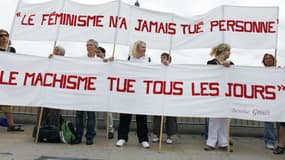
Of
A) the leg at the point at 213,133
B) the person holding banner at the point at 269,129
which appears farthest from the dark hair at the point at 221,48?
the leg at the point at 213,133

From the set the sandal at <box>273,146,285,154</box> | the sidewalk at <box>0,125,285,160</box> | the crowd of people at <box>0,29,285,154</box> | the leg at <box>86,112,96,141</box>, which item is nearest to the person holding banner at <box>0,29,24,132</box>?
the sidewalk at <box>0,125,285,160</box>

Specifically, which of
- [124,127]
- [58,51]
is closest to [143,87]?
[124,127]

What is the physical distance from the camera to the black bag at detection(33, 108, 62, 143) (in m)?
4.73

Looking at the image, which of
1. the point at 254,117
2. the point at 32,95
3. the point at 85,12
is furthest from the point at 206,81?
the point at 32,95

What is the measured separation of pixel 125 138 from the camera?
4.84m

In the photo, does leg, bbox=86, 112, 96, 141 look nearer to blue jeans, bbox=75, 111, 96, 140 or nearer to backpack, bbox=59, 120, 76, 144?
blue jeans, bbox=75, 111, 96, 140

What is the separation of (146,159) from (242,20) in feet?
10.8

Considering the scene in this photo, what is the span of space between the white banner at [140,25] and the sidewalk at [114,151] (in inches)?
77.4

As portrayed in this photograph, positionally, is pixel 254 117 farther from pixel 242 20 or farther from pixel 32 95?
pixel 32 95

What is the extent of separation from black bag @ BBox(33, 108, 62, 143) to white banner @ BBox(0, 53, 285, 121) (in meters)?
0.42

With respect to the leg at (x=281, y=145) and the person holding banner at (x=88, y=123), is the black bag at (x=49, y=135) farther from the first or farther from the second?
the leg at (x=281, y=145)

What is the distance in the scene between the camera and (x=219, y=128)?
4.83 metres

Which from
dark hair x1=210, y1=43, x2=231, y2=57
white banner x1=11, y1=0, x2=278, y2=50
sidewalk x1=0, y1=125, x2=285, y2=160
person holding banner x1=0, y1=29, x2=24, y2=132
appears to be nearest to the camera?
sidewalk x1=0, y1=125, x2=285, y2=160

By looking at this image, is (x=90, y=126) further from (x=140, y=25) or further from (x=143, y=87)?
(x=140, y=25)
